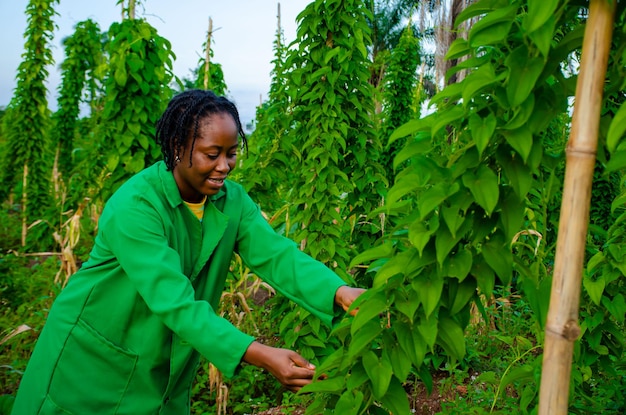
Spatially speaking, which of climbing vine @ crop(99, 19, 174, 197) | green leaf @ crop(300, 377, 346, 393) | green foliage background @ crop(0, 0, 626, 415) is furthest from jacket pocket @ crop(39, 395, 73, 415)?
climbing vine @ crop(99, 19, 174, 197)

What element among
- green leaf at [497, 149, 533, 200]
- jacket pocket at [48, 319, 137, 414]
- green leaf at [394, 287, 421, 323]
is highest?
green leaf at [497, 149, 533, 200]

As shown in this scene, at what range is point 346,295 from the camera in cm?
165

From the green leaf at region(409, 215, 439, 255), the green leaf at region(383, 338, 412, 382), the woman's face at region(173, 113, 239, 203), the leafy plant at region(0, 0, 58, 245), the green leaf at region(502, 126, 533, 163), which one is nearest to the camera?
the green leaf at region(502, 126, 533, 163)

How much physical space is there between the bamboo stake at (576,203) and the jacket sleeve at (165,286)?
2.46 feet

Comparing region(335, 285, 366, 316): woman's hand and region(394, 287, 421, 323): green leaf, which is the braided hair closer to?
region(335, 285, 366, 316): woman's hand

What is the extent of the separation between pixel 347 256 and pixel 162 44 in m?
1.82

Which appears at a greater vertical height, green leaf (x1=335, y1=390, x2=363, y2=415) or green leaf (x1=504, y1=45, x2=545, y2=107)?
green leaf (x1=504, y1=45, x2=545, y2=107)

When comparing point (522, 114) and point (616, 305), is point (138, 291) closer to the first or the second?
point (522, 114)

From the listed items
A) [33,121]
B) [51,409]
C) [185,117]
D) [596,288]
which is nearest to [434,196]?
[596,288]

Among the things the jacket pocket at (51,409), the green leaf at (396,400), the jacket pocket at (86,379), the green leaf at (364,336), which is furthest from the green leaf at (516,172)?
the jacket pocket at (51,409)

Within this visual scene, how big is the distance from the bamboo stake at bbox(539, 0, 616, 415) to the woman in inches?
27.2

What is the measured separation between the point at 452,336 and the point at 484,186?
0.35 m

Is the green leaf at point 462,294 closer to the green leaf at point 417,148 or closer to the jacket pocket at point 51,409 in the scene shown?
the green leaf at point 417,148

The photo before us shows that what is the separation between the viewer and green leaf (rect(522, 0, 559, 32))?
0.89 meters
